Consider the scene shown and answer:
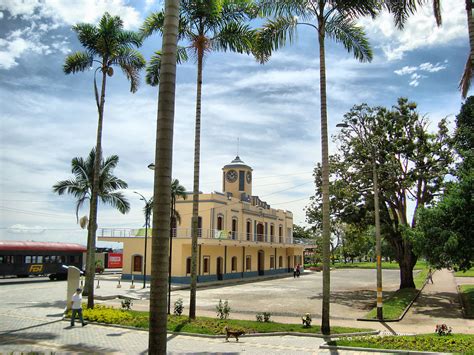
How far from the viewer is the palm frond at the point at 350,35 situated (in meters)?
15.2

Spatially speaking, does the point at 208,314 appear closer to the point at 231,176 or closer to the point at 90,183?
the point at 90,183

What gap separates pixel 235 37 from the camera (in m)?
17.0

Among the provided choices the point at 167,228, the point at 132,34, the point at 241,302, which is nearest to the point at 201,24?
the point at 132,34

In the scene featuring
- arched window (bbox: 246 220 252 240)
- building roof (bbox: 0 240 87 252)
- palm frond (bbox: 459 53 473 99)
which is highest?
palm frond (bbox: 459 53 473 99)

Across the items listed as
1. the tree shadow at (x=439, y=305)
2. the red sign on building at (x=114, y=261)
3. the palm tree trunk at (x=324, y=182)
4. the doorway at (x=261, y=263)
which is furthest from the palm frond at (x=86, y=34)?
the red sign on building at (x=114, y=261)

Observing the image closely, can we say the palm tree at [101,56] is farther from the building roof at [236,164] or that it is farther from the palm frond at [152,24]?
the building roof at [236,164]

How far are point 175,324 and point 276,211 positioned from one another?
39081 millimetres

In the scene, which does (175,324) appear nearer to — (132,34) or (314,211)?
(132,34)

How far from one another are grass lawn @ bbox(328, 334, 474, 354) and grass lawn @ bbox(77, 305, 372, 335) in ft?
5.91

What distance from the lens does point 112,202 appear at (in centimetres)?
2564

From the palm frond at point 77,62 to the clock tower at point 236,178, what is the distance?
28.3m

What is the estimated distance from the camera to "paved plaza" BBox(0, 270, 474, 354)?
468 inches

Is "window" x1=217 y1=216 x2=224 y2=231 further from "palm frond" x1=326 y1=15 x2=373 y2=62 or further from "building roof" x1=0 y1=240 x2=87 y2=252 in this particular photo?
"palm frond" x1=326 y1=15 x2=373 y2=62

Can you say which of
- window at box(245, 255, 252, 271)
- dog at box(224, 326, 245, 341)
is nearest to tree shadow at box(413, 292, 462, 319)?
dog at box(224, 326, 245, 341)
